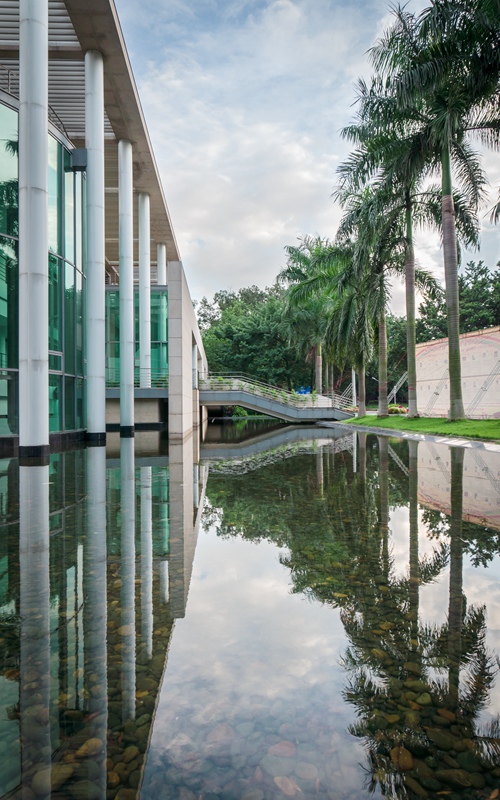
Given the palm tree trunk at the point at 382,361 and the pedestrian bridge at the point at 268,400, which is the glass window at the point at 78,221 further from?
the pedestrian bridge at the point at 268,400

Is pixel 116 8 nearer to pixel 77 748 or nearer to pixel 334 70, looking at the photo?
pixel 334 70

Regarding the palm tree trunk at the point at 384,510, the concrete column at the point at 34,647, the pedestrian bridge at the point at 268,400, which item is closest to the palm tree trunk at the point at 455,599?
the palm tree trunk at the point at 384,510

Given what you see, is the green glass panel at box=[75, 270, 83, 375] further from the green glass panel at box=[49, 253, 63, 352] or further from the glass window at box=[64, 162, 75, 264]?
the green glass panel at box=[49, 253, 63, 352]

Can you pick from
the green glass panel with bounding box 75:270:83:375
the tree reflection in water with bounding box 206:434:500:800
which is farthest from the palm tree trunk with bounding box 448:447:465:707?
the green glass panel with bounding box 75:270:83:375

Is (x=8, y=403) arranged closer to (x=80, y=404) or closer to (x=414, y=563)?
(x=80, y=404)

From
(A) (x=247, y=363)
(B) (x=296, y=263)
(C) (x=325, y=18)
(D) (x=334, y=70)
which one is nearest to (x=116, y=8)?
(C) (x=325, y=18)

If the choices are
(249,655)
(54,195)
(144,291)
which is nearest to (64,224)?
(54,195)

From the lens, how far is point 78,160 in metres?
16.7

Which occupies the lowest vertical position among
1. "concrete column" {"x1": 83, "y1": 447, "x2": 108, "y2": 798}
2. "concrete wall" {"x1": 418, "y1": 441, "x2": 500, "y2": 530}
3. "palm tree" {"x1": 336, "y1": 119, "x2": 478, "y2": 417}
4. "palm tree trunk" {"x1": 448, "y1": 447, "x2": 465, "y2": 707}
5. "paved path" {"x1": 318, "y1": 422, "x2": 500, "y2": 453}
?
"paved path" {"x1": 318, "y1": 422, "x2": 500, "y2": 453}

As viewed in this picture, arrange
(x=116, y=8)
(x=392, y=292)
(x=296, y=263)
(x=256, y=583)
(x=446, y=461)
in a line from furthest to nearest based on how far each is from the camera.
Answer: (x=296, y=263)
(x=392, y=292)
(x=116, y=8)
(x=446, y=461)
(x=256, y=583)

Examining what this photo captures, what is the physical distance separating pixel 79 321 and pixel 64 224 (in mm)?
3058

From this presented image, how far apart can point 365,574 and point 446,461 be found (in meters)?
7.66

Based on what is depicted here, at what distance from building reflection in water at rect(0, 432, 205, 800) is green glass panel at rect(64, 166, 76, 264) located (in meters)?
12.4

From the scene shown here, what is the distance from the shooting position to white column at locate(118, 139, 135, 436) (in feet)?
66.5
